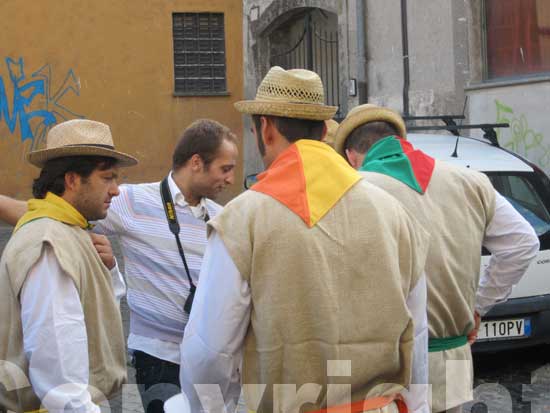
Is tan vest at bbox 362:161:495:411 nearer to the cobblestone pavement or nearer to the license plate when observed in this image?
the cobblestone pavement

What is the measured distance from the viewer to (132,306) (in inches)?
177

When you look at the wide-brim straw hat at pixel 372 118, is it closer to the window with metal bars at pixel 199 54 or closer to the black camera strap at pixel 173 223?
the black camera strap at pixel 173 223

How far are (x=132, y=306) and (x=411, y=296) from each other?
66.9 inches

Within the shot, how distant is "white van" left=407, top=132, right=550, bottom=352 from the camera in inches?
288

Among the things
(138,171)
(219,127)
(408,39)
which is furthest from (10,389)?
(138,171)

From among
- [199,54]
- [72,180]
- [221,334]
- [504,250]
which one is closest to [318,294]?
[221,334]

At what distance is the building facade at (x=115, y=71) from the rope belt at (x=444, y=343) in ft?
51.9

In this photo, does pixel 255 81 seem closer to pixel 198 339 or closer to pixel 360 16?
pixel 360 16

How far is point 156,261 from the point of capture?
438 cm

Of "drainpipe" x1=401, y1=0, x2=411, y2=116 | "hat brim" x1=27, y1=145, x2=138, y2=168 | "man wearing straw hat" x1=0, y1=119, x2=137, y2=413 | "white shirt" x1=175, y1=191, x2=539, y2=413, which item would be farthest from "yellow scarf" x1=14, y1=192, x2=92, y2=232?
"drainpipe" x1=401, y1=0, x2=411, y2=116

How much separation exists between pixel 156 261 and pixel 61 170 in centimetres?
98

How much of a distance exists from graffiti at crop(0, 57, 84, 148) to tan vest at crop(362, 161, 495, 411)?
16.4 metres

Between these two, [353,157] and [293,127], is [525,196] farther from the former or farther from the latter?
[293,127]

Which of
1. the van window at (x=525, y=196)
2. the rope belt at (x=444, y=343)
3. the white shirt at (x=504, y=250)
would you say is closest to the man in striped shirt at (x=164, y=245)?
the rope belt at (x=444, y=343)
